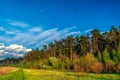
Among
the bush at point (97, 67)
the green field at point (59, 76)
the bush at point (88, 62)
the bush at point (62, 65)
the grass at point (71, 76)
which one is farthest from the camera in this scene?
the bush at point (62, 65)

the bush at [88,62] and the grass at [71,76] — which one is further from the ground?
the bush at [88,62]

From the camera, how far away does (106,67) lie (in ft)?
307

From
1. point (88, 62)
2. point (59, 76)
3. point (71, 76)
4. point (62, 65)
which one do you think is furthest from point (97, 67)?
point (62, 65)

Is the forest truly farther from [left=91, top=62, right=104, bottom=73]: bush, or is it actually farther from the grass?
the grass

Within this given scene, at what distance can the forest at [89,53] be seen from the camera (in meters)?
93.8

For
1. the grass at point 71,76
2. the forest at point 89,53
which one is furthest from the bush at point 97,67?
the grass at point 71,76

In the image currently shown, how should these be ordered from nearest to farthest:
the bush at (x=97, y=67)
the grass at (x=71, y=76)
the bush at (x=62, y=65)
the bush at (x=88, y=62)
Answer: the grass at (x=71, y=76), the bush at (x=97, y=67), the bush at (x=88, y=62), the bush at (x=62, y=65)

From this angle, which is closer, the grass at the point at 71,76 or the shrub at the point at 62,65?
the grass at the point at 71,76

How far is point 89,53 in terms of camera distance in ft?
338

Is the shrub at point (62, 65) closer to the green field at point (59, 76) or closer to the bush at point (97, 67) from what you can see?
the bush at point (97, 67)

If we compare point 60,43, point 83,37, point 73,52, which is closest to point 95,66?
point 83,37

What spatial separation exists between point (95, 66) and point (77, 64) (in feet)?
50.1

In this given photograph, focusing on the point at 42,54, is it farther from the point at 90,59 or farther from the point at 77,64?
the point at 90,59

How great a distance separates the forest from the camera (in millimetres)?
93750
